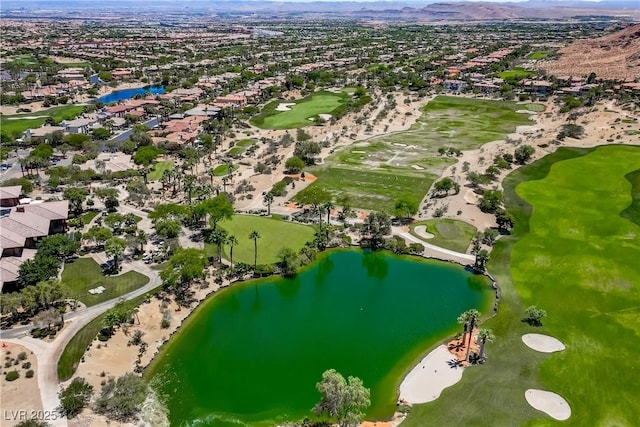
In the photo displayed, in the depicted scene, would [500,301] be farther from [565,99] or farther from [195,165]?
[565,99]

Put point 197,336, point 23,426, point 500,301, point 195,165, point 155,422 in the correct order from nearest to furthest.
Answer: point 23,426 → point 155,422 → point 197,336 → point 500,301 → point 195,165

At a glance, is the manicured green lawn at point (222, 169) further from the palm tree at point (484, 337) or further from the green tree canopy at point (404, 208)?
the palm tree at point (484, 337)

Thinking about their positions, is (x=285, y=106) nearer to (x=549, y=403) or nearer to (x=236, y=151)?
(x=236, y=151)

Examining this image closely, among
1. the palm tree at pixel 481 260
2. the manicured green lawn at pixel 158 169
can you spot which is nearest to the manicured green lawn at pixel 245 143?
the manicured green lawn at pixel 158 169

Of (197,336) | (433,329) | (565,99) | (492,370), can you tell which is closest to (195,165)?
(197,336)

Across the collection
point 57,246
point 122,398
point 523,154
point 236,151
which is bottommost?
point 122,398

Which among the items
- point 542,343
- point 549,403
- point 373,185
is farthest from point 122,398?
point 373,185
